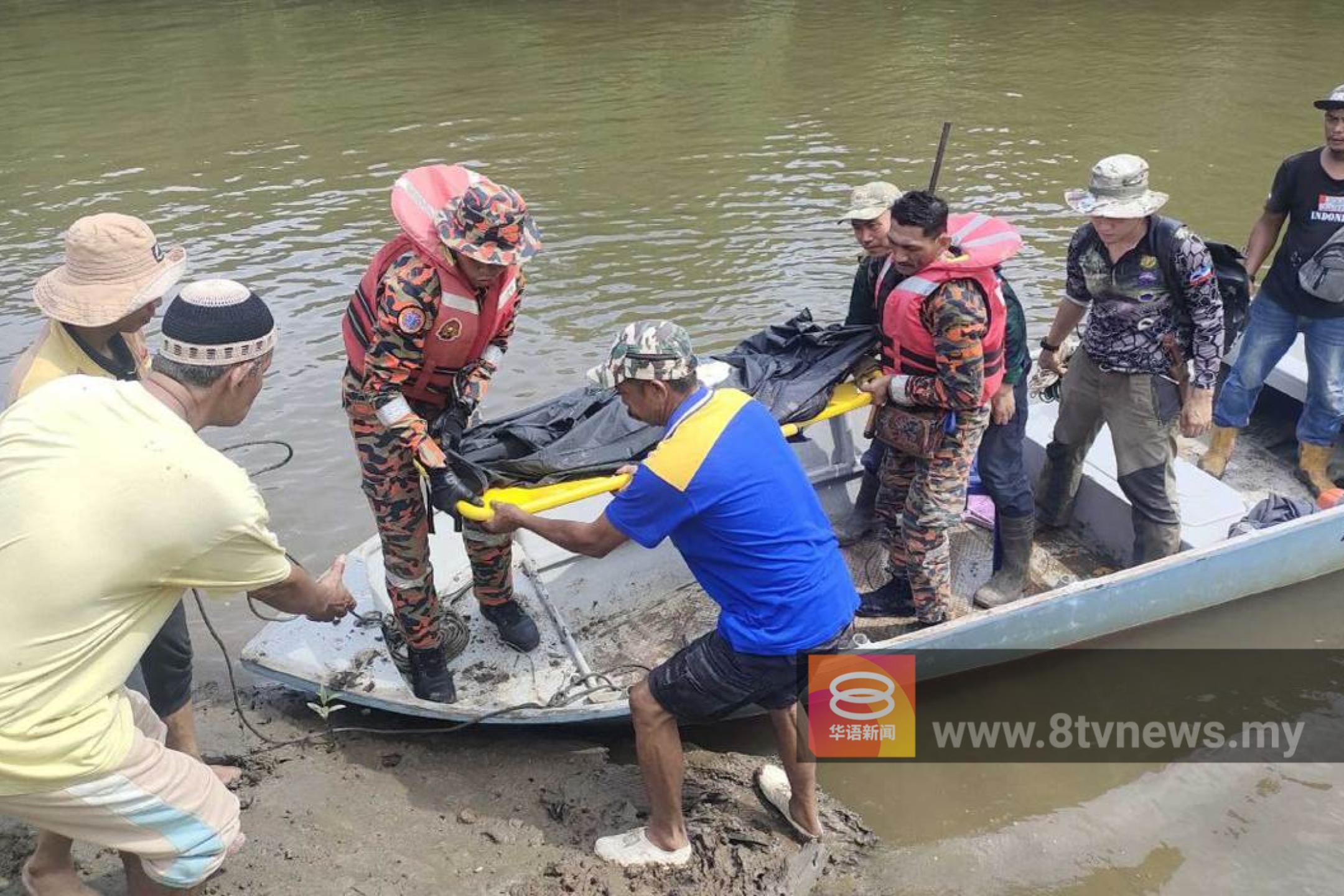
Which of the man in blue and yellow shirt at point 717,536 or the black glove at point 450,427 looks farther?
the black glove at point 450,427

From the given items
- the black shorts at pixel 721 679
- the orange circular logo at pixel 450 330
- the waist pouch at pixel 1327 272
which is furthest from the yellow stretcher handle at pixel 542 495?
the waist pouch at pixel 1327 272

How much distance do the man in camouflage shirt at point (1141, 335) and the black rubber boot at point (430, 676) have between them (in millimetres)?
3329

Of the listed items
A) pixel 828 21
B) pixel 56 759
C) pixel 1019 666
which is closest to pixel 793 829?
pixel 1019 666

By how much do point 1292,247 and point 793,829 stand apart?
423 centimetres

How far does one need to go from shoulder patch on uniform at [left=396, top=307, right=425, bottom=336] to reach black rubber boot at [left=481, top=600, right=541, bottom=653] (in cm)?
155

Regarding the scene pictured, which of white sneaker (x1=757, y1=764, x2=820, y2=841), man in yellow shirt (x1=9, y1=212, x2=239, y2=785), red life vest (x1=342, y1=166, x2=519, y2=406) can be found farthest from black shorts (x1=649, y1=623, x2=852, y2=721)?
man in yellow shirt (x1=9, y1=212, x2=239, y2=785)

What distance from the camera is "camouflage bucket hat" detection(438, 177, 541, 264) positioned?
390 cm

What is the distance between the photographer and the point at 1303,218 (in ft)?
19.2

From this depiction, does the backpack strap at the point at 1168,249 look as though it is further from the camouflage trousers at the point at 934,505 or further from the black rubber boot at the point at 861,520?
the black rubber boot at the point at 861,520

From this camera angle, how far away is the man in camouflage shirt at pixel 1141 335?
4734 millimetres

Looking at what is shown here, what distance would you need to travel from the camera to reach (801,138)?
13.8 meters

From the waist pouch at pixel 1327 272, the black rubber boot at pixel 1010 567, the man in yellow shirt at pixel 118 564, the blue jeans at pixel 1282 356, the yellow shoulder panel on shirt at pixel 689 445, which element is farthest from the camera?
the blue jeans at pixel 1282 356

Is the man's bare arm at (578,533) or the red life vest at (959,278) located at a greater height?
the red life vest at (959,278)

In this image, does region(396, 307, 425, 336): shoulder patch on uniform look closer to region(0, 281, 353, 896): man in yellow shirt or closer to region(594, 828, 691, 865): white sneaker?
region(0, 281, 353, 896): man in yellow shirt
